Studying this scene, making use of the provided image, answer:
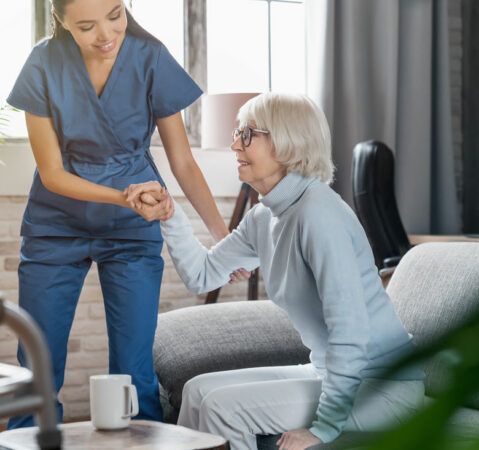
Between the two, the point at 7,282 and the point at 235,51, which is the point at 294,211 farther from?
the point at 235,51

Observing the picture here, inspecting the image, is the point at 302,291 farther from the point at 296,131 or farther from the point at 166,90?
the point at 166,90

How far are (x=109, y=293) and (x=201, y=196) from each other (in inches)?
14.8

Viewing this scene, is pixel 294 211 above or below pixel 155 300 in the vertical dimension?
above

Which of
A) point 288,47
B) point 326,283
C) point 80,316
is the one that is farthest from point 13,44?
point 326,283

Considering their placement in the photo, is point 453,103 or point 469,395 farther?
point 453,103

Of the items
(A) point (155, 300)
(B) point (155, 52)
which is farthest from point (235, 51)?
(A) point (155, 300)

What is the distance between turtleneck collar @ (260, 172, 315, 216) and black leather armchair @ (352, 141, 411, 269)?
1768mm

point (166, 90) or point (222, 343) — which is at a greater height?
point (166, 90)

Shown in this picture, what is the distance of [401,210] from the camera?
4367mm

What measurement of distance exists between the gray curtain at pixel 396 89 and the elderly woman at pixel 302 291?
7.86 ft

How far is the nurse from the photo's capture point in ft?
6.39

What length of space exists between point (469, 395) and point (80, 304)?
3.74 meters

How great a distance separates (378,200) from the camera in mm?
3576

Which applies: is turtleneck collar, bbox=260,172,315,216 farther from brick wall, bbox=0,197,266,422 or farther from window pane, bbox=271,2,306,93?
window pane, bbox=271,2,306,93
